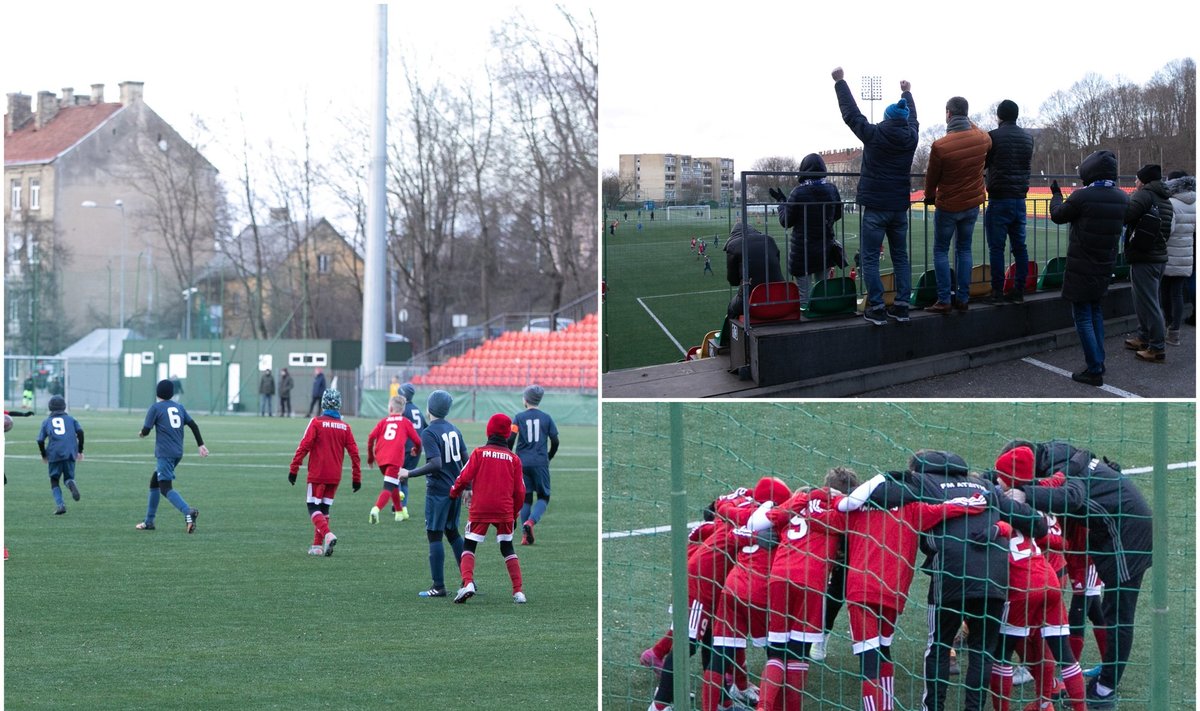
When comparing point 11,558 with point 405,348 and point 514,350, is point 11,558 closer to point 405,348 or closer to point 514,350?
point 514,350

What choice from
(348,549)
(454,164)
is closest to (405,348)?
(454,164)

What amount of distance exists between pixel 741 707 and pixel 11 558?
682cm

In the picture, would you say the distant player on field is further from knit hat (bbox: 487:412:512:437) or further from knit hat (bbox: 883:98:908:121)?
knit hat (bbox: 883:98:908:121)

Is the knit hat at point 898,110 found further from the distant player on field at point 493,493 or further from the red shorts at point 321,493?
the red shorts at point 321,493

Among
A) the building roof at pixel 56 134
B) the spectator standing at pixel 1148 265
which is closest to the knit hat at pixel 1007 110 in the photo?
the spectator standing at pixel 1148 265

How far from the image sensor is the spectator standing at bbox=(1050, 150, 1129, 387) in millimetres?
6879

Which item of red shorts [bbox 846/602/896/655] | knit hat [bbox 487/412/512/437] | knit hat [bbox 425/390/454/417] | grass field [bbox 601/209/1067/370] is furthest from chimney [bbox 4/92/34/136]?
red shorts [bbox 846/602/896/655]

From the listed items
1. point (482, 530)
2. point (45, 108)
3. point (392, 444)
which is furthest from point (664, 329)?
point (45, 108)

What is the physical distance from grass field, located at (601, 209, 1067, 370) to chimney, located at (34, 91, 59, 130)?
49.7m

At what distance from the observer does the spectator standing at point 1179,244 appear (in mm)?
8133

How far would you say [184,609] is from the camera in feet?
28.0

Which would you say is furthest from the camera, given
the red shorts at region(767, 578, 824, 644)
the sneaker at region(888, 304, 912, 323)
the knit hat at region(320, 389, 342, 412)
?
the knit hat at region(320, 389, 342, 412)

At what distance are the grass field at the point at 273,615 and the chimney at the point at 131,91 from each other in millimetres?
42481

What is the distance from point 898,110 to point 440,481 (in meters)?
4.57
